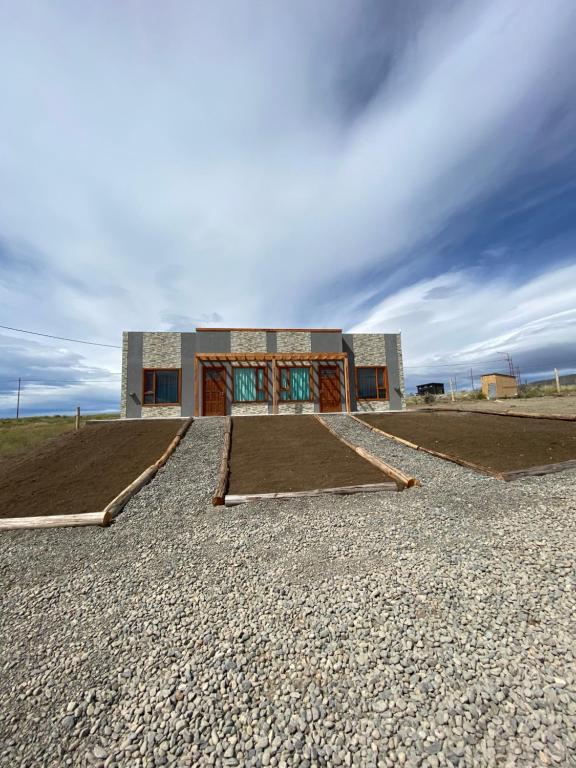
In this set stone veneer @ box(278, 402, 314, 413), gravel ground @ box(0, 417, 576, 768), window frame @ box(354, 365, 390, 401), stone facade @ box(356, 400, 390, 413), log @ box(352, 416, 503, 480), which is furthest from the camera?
window frame @ box(354, 365, 390, 401)

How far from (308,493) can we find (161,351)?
1343cm

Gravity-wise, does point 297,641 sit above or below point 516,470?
below

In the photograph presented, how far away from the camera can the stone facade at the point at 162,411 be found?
16375mm

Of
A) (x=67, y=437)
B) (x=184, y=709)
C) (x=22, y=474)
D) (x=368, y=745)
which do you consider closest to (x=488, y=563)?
(x=368, y=745)

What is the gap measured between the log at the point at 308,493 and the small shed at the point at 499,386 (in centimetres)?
3087

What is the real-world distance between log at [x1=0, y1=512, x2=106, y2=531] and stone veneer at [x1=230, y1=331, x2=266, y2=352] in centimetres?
1241

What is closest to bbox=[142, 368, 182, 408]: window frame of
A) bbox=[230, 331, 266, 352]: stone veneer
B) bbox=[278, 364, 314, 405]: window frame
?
bbox=[230, 331, 266, 352]: stone veneer

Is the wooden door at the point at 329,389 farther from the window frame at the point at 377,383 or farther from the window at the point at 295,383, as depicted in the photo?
the window frame at the point at 377,383

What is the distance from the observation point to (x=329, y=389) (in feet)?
57.6

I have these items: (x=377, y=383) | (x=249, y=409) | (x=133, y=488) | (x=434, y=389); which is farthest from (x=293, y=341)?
(x=434, y=389)

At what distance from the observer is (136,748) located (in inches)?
81.0

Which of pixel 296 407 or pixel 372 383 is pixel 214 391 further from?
pixel 372 383

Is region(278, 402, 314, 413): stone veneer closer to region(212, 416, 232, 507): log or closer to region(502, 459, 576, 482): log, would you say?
region(212, 416, 232, 507): log

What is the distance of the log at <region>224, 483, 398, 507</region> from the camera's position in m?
5.74
